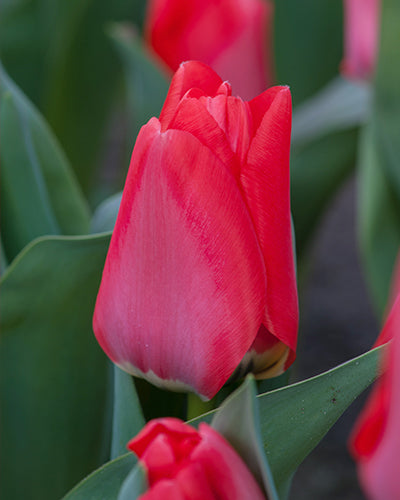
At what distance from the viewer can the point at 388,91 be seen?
51 centimetres

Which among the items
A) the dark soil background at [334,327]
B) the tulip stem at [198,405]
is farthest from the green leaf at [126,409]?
the dark soil background at [334,327]

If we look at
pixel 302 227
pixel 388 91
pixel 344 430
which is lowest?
pixel 344 430

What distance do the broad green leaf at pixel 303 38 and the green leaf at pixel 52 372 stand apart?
0.53m

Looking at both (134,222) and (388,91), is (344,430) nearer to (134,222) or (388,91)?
(388,91)

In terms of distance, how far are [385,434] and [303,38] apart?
643 mm

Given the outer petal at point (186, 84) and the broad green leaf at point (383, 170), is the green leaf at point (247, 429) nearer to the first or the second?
the outer petal at point (186, 84)

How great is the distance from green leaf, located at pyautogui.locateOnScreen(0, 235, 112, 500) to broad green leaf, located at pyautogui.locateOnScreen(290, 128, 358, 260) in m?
0.36

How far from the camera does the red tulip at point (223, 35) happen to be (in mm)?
533

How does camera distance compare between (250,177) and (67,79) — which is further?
(67,79)

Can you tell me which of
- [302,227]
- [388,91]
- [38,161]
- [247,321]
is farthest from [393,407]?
[302,227]

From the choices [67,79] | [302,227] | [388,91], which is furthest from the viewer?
[67,79]

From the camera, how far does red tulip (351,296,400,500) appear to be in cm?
18

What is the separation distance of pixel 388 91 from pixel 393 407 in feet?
1.20

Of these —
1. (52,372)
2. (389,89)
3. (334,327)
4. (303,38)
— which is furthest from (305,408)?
(334,327)
